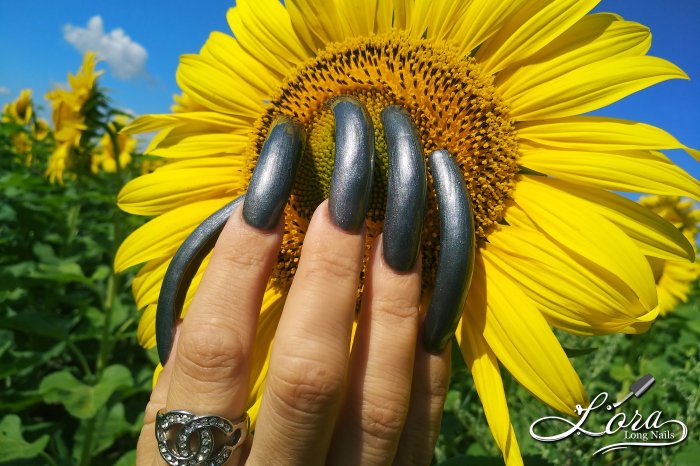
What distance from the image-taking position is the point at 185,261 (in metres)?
1.13

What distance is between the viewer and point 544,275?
1.17 metres

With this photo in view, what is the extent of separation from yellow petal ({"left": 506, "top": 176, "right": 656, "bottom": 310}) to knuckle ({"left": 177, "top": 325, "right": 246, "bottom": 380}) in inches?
27.9

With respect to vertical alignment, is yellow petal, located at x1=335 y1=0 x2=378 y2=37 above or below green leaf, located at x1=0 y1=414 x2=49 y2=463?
above

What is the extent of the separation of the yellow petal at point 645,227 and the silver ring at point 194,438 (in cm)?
87

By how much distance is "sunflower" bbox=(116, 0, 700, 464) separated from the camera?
1120 mm

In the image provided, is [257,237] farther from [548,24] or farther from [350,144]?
[548,24]

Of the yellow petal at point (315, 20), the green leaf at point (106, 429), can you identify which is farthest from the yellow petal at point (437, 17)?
the green leaf at point (106, 429)

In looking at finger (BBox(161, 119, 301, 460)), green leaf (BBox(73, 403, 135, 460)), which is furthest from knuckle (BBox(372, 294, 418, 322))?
green leaf (BBox(73, 403, 135, 460))

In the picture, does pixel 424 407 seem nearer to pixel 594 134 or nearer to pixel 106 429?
pixel 594 134

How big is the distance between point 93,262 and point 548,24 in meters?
5.34

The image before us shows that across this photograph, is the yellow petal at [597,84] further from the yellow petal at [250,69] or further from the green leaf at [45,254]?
the green leaf at [45,254]

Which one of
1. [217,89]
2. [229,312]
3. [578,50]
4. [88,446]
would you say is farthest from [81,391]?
[578,50]

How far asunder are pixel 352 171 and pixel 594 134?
2.01ft

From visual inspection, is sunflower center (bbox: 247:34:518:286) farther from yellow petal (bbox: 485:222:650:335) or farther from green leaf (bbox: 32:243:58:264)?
green leaf (bbox: 32:243:58:264)
